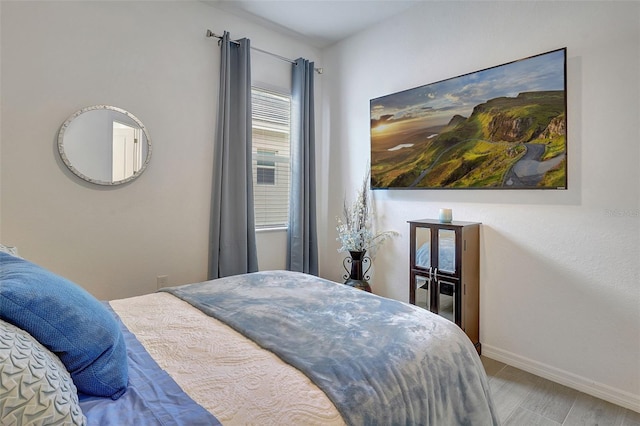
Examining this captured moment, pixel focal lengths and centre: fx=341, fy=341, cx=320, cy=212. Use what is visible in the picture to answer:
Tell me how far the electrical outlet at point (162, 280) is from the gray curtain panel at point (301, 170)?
1.20 meters

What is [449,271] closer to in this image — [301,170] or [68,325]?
[301,170]

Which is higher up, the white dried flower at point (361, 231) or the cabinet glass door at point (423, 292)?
the white dried flower at point (361, 231)

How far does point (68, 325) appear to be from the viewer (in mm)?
877

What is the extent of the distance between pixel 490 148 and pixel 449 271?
918mm

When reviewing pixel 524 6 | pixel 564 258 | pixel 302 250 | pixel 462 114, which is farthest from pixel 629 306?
pixel 302 250

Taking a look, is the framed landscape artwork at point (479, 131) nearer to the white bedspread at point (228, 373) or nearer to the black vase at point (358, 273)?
the black vase at point (358, 273)

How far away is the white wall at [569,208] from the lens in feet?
6.29

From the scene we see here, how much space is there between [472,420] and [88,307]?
1327mm

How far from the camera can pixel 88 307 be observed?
99cm

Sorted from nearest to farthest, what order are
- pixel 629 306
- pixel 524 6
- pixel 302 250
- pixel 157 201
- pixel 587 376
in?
pixel 629 306 → pixel 587 376 → pixel 524 6 → pixel 157 201 → pixel 302 250

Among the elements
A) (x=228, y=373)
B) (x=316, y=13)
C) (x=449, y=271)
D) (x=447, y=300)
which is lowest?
(x=447, y=300)

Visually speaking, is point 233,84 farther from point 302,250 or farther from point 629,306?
point 629,306

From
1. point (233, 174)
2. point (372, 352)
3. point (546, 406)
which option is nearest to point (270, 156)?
point (233, 174)

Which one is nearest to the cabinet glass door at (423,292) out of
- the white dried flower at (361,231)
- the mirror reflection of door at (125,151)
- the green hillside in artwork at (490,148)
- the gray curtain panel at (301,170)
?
the white dried flower at (361,231)
